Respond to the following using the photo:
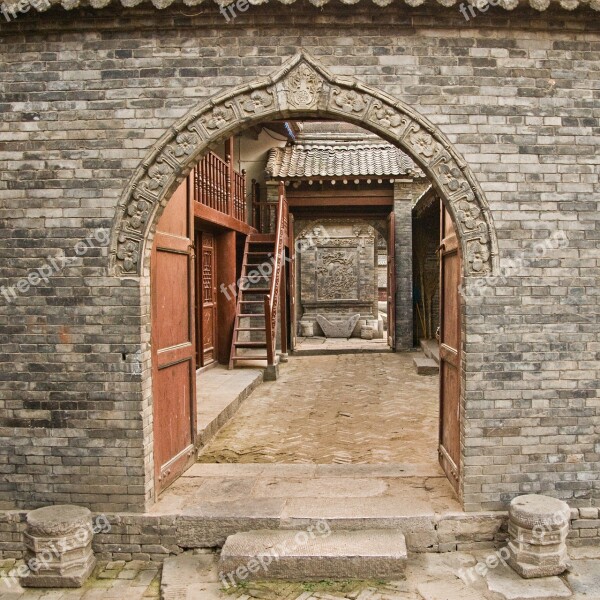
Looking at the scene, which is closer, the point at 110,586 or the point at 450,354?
the point at 110,586

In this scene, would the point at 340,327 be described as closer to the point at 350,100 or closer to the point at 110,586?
the point at 350,100

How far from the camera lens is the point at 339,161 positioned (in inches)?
566

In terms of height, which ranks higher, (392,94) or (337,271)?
(392,94)

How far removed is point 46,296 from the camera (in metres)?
4.37

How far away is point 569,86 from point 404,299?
33.8ft

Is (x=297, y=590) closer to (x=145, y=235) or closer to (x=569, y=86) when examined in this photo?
(x=145, y=235)

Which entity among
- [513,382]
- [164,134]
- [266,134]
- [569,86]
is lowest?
[513,382]

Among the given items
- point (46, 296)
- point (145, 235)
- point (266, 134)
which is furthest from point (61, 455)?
point (266, 134)

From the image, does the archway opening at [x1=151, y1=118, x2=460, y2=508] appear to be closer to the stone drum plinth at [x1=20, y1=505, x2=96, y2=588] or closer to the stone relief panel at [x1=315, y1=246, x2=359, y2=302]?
the stone relief panel at [x1=315, y1=246, x2=359, y2=302]

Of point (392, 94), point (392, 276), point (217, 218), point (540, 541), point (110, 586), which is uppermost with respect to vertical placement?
point (392, 94)

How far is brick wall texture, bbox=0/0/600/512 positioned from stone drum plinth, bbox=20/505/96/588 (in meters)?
0.36

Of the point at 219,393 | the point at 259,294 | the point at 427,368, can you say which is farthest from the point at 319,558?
the point at 259,294

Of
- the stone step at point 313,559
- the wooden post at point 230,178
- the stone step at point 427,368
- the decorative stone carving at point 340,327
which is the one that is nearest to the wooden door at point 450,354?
the stone step at point 313,559

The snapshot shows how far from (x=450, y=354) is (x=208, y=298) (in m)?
6.77
